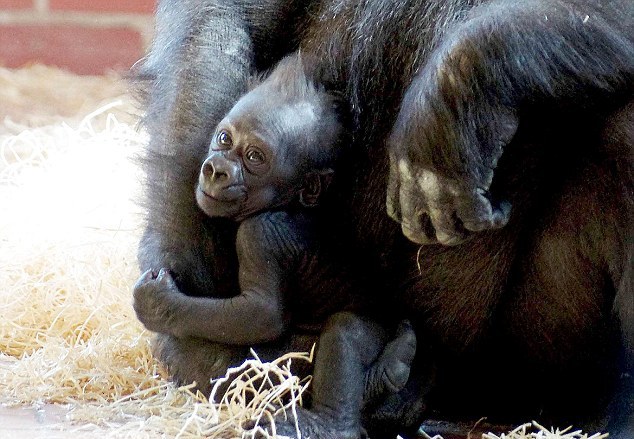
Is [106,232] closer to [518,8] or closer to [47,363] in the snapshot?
[47,363]

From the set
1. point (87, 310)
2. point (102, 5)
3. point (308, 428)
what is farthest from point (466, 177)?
point (102, 5)

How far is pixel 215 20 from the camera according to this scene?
65.1 inches

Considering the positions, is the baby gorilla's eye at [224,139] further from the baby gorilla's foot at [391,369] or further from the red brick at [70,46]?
the red brick at [70,46]

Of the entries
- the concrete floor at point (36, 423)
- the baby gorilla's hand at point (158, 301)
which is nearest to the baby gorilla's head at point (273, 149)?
the baby gorilla's hand at point (158, 301)

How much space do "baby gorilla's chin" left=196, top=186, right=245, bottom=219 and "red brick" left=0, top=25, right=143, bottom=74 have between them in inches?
82.0

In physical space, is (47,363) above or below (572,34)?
below

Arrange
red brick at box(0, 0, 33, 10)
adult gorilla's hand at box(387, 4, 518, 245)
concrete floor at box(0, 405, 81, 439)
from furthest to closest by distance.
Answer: red brick at box(0, 0, 33, 10) → concrete floor at box(0, 405, 81, 439) → adult gorilla's hand at box(387, 4, 518, 245)

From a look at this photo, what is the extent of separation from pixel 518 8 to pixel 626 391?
0.52m

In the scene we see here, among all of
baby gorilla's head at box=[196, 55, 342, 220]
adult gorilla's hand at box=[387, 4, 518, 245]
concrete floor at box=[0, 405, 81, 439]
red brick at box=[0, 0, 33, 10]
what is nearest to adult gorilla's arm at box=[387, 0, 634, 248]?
adult gorilla's hand at box=[387, 4, 518, 245]

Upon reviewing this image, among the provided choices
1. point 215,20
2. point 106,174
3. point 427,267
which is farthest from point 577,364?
point 106,174

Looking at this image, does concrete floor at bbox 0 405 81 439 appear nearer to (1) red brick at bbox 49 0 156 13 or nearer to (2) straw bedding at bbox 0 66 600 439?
(2) straw bedding at bbox 0 66 600 439

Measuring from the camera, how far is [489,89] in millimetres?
1316

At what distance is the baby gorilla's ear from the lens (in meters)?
1.51

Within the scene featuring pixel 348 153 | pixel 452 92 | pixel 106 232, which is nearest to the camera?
pixel 452 92
